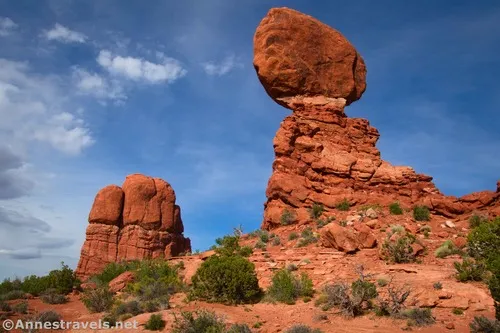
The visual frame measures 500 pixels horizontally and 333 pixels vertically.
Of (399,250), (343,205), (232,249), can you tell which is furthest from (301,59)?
(399,250)

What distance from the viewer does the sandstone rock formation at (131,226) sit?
35.1 meters

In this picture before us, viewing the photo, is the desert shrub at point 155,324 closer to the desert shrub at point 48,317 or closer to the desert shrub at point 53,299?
the desert shrub at point 48,317

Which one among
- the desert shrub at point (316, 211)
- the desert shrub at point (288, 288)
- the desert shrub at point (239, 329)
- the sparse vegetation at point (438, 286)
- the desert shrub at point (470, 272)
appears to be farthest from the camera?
the desert shrub at point (316, 211)

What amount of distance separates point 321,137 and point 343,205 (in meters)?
6.01

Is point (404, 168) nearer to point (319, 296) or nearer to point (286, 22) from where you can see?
point (286, 22)

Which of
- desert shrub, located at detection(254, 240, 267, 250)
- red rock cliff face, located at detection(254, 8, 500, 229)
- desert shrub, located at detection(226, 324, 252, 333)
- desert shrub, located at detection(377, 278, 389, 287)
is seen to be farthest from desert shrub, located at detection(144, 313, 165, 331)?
red rock cliff face, located at detection(254, 8, 500, 229)

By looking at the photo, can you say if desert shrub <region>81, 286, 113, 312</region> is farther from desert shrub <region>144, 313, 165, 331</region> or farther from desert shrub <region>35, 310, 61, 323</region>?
desert shrub <region>144, 313, 165, 331</region>

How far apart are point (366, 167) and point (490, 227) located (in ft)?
43.9

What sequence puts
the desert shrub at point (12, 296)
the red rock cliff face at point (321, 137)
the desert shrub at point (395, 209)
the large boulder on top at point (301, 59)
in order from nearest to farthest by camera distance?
the desert shrub at point (12, 296)
the desert shrub at point (395, 209)
the red rock cliff face at point (321, 137)
the large boulder on top at point (301, 59)

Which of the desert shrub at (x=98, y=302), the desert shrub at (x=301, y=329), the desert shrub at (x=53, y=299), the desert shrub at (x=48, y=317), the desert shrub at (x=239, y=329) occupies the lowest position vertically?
the desert shrub at (x=301, y=329)

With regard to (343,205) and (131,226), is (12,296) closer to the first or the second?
(131,226)

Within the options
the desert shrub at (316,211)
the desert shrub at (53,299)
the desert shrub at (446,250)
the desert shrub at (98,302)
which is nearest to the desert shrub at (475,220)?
the desert shrub at (446,250)

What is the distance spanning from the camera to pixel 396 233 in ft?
70.8

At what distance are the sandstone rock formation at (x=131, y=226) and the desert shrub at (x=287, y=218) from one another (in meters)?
13.8
